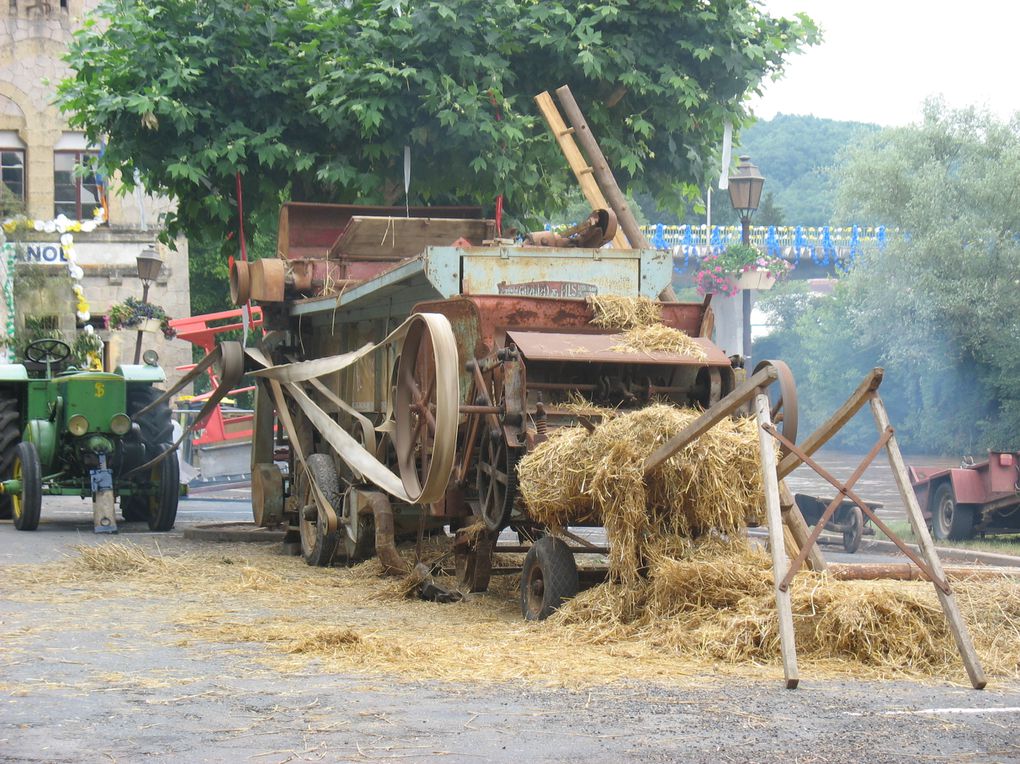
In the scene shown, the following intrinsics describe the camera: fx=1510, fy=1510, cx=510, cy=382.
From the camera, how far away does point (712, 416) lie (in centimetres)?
787

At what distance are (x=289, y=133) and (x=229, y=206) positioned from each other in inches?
46.3

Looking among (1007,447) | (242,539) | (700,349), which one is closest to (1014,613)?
(700,349)

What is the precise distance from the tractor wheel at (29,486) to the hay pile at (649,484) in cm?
913

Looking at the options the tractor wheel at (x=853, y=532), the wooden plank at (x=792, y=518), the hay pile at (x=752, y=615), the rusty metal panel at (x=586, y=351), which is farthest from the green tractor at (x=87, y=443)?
the hay pile at (x=752, y=615)

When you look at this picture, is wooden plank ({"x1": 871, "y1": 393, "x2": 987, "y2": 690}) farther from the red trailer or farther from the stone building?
the stone building

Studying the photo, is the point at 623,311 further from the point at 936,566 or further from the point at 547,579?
the point at 936,566

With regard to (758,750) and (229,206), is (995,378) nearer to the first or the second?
(229,206)

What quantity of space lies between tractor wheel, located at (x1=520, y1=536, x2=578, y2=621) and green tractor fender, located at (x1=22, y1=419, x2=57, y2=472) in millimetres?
9384

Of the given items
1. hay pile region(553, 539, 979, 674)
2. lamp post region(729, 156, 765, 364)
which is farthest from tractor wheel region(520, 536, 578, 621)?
lamp post region(729, 156, 765, 364)

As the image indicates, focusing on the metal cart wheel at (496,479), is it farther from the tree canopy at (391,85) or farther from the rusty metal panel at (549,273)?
the tree canopy at (391,85)

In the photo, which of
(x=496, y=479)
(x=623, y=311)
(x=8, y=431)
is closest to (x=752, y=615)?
(x=496, y=479)

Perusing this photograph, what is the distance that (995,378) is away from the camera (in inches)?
1604

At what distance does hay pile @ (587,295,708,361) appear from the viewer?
32.9 ft

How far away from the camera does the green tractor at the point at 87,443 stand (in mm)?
16594
